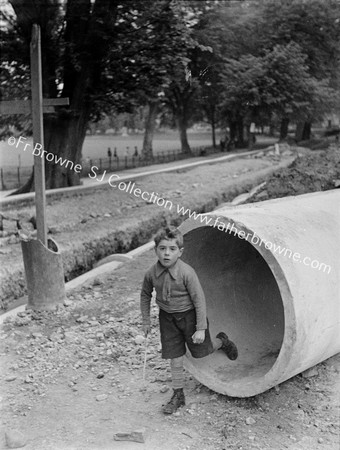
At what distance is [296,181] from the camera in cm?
863

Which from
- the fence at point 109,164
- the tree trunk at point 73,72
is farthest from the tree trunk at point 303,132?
the tree trunk at point 73,72

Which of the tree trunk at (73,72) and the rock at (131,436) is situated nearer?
the rock at (131,436)

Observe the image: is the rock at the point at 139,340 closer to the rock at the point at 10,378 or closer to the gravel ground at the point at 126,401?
the gravel ground at the point at 126,401

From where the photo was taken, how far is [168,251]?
356 cm

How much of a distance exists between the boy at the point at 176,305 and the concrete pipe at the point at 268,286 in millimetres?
223

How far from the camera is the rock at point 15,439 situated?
3535 mm

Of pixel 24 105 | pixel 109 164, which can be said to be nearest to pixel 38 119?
pixel 24 105

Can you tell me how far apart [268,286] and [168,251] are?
1.70 meters

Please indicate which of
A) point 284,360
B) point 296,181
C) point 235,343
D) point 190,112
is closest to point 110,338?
point 235,343

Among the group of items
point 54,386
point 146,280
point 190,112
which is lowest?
point 54,386

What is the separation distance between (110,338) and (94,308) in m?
0.97

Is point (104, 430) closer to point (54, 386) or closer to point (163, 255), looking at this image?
point (54, 386)

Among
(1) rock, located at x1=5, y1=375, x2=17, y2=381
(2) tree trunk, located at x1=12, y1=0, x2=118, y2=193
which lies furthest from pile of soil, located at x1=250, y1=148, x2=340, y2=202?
(2) tree trunk, located at x1=12, y1=0, x2=118, y2=193

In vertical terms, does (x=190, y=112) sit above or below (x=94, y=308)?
above
